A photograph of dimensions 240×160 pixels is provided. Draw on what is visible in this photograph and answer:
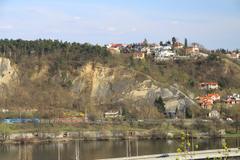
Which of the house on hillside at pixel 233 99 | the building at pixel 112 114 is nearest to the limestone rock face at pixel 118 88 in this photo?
the building at pixel 112 114

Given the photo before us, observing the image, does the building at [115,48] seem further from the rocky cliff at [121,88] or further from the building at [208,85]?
the building at [208,85]

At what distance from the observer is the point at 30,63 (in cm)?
5284

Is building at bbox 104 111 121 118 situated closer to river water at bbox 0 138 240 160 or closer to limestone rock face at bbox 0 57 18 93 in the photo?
river water at bbox 0 138 240 160

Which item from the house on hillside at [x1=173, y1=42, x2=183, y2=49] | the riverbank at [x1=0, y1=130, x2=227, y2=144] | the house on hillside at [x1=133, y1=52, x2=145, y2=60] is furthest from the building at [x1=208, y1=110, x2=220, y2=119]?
the house on hillside at [x1=173, y1=42, x2=183, y2=49]

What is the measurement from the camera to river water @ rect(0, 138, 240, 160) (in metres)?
27.3

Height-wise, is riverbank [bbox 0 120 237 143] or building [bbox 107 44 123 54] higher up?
building [bbox 107 44 123 54]

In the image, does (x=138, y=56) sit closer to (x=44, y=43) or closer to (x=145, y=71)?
(x=145, y=71)

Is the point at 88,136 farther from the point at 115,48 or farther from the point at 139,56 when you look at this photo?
the point at 115,48

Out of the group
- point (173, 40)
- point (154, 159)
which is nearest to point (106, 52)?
point (173, 40)

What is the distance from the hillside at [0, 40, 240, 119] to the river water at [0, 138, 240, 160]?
9.47m

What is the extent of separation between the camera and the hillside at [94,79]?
47125 mm

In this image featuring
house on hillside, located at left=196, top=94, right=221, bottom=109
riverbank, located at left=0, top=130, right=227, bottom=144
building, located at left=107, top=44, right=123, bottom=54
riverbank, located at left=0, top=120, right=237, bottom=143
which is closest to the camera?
riverbank, located at left=0, top=130, right=227, bottom=144

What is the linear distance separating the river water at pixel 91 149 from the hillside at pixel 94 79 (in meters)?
9.47

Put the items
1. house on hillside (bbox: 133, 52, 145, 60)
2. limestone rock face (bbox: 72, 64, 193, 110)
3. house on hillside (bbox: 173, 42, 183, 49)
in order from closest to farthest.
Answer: limestone rock face (bbox: 72, 64, 193, 110), house on hillside (bbox: 133, 52, 145, 60), house on hillside (bbox: 173, 42, 183, 49)
